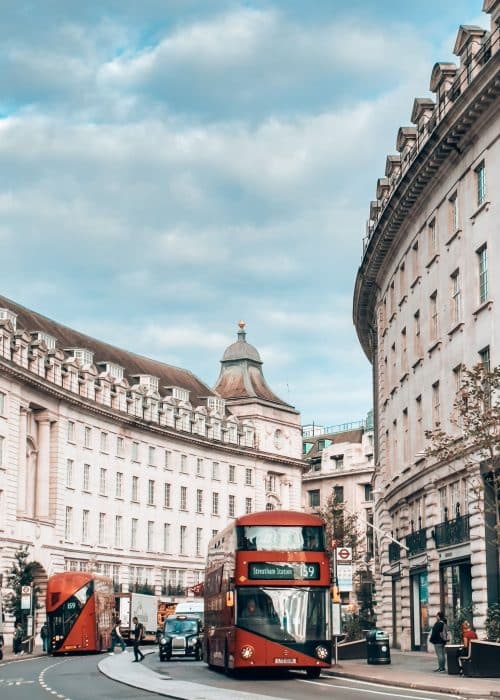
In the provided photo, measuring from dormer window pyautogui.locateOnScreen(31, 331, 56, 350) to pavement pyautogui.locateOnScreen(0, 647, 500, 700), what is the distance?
4933 cm

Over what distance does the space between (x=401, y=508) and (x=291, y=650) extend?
21.0m

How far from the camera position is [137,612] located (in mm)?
78188

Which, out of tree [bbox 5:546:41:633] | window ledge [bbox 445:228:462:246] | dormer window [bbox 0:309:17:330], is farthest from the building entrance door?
dormer window [bbox 0:309:17:330]

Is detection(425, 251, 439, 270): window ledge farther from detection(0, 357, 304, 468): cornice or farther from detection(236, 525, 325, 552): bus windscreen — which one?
detection(0, 357, 304, 468): cornice

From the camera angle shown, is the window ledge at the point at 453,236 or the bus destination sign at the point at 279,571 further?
the window ledge at the point at 453,236

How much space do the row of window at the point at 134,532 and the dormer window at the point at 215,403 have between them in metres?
10.1

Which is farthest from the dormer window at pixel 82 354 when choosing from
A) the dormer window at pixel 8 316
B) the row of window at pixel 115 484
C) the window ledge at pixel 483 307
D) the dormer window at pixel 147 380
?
the window ledge at pixel 483 307

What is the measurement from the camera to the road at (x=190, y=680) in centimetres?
2662

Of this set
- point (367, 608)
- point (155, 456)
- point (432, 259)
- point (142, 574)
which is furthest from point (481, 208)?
point (155, 456)

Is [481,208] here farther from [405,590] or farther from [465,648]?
[405,590]

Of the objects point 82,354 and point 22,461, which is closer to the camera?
point 22,461

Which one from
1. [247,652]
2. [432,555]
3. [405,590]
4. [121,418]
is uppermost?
[121,418]

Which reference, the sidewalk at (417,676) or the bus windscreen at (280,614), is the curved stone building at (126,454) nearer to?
the sidewalk at (417,676)

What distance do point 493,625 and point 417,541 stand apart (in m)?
14.3
